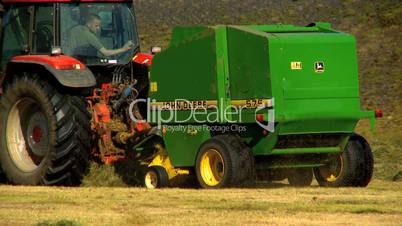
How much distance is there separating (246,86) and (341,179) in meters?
1.97

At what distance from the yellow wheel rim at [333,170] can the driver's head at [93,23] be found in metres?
3.77

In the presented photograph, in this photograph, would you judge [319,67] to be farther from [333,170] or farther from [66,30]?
[66,30]

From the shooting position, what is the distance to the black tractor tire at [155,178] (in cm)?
1423

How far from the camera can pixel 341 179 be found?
14328mm

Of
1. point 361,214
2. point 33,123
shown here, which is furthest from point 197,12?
point 361,214

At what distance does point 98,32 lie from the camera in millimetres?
15141

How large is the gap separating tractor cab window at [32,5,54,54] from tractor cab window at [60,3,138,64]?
0.21 m

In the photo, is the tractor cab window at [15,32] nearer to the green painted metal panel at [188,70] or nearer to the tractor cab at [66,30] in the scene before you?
the tractor cab at [66,30]

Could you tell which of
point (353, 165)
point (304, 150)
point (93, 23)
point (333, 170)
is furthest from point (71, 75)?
point (353, 165)

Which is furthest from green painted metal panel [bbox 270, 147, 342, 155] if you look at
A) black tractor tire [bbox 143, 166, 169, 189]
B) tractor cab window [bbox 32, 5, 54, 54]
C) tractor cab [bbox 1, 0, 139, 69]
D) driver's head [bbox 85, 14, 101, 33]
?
tractor cab window [bbox 32, 5, 54, 54]

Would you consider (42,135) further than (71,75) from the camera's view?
Yes

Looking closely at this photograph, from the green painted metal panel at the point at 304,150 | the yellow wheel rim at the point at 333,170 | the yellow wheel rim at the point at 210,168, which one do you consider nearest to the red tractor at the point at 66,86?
the yellow wheel rim at the point at 210,168

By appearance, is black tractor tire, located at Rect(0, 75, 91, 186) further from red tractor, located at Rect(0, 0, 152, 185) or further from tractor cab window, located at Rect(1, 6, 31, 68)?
tractor cab window, located at Rect(1, 6, 31, 68)

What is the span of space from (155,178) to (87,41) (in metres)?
2.22
